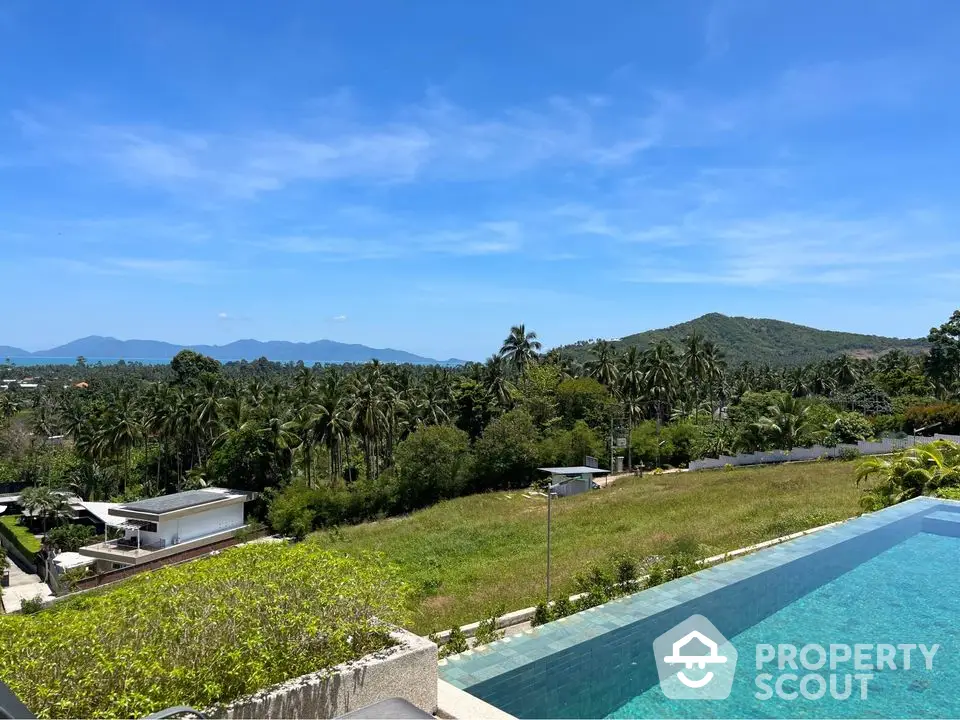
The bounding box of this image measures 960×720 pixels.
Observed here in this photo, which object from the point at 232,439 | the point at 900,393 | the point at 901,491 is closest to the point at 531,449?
the point at 232,439

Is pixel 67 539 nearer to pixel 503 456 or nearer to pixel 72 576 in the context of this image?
pixel 72 576

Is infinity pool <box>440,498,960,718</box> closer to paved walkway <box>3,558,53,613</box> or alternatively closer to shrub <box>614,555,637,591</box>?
shrub <box>614,555,637,591</box>

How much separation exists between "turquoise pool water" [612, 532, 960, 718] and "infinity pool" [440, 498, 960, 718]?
20 millimetres

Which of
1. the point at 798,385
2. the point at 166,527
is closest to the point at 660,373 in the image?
the point at 798,385

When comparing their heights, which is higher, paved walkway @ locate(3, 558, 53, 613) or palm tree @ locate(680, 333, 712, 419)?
palm tree @ locate(680, 333, 712, 419)

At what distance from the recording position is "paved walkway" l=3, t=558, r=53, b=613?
2628 centimetres

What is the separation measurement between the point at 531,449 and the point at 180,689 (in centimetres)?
3539

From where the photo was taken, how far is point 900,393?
59.5 metres

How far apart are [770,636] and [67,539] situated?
124 feet

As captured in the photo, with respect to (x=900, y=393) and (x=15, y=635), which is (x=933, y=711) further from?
(x=900, y=393)

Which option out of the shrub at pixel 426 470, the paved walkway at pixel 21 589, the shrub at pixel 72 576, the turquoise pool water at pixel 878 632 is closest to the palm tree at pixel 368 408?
the shrub at pixel 426 470

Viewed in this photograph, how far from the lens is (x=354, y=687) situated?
5121 millimetres

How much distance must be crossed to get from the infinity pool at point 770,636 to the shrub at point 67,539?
115 ft

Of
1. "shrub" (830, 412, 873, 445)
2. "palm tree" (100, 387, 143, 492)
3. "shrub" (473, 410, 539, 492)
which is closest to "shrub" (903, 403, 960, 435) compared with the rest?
"shrub" (830, 412, 873, 445)
